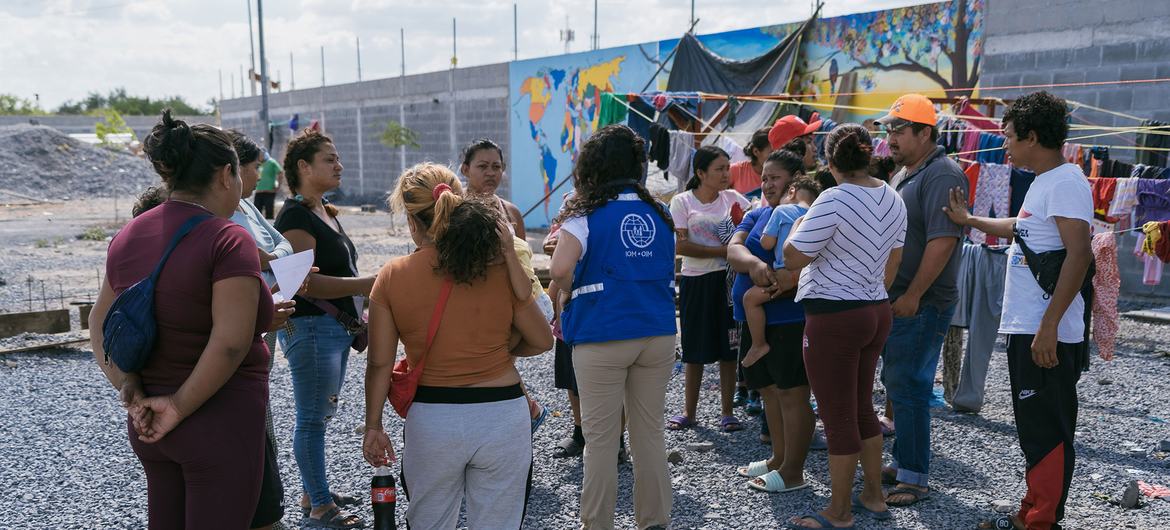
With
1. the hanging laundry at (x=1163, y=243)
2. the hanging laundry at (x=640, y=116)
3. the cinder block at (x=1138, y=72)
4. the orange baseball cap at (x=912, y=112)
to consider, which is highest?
the cinder block at (x=1138, y=72)

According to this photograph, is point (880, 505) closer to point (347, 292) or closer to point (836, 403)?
point (836, 403)

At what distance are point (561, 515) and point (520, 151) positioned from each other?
16.6 m

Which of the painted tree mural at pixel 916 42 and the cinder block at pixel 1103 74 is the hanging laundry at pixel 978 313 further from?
the cinder block at pixel 1103 74

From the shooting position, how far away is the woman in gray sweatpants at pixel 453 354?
2.74m

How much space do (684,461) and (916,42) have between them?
856cm

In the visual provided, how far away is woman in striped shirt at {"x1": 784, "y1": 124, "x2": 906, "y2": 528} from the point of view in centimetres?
363

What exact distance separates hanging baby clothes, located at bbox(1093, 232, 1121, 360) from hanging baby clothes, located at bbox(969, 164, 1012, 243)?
265 centimetres

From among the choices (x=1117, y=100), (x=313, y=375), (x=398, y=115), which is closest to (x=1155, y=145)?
(x=1117, y=100)

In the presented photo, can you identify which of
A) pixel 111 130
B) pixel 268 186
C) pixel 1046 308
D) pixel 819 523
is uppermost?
pixel 111 130

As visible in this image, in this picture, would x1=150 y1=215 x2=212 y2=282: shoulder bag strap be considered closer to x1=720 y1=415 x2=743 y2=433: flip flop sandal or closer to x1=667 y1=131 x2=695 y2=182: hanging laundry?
x1=720 y1=415 x2=743 y2=433: flip flop sandal

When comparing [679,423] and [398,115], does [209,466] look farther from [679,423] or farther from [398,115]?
[398,115]

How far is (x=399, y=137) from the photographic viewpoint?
23891 millimetres

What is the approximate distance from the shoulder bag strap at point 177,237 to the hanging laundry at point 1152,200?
710 centimetres

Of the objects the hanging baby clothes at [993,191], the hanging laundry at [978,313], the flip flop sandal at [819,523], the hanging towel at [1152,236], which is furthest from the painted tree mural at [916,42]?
the flip flop sandal at [819,523]
